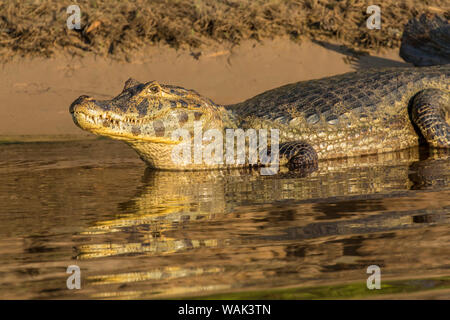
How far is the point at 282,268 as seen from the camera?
2.65m

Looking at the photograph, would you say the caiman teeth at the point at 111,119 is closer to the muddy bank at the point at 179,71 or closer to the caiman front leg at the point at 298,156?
the caiman front leg at the point at 298,156

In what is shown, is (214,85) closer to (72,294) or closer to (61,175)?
(61,175)

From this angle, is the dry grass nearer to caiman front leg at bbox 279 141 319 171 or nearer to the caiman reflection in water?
caiman front leg at bbox 279 141 319 171

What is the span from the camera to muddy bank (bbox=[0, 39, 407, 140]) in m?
9.93

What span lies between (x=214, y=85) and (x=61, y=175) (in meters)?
5.16

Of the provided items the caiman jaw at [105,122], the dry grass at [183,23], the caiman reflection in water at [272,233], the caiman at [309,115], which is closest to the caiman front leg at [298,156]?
the caiman at [309,115]

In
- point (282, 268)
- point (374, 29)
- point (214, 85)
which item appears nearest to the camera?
point (282, 268)

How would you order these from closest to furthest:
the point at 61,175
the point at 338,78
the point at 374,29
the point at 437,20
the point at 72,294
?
the point at 72,294 < the point at 61,175 < the point at 338,78 < the point at 437,20 < the point at 374,29

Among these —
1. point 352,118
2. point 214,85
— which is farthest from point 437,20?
point 352,118

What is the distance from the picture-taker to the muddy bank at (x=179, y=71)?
9930 millimetres

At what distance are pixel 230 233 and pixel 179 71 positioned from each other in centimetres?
777

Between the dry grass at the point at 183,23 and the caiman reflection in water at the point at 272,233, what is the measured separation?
6.24m

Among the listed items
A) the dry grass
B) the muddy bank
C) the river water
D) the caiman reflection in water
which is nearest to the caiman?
the river water
